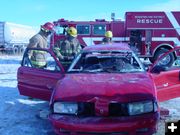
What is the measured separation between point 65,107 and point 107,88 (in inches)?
23.2

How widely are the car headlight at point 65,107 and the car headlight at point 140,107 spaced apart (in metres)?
0.69

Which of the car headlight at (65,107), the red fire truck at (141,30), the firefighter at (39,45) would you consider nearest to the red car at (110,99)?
the car headlight at (65,107)

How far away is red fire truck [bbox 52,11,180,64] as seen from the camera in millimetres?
17250

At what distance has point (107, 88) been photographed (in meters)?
4.36

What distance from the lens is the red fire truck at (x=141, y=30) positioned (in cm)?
1725

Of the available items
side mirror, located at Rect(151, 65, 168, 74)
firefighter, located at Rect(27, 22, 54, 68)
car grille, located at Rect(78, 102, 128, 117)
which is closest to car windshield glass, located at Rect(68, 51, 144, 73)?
side mirror, located at Rect(151, 65, 168, 74)

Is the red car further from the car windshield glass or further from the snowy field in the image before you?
the snowy field

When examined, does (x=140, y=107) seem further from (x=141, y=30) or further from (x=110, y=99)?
(x=141, y=30)

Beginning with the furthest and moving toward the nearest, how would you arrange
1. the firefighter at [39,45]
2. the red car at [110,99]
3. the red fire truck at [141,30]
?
the red fire truck at [141,30], the firefighter at [39,45], the red car at [110,99]

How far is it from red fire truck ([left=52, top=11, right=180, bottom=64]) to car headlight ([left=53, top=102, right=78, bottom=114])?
12.8 m


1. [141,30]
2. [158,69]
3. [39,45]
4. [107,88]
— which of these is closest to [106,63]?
[158,69]

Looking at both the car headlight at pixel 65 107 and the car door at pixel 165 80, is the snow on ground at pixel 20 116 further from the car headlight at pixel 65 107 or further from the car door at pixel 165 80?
the car door at pixel 165 80

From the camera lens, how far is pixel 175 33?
17297 millimetres

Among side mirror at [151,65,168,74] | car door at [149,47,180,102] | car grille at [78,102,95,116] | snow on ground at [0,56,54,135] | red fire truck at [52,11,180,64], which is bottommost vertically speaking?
snow on ground at [0,56,54,135]
